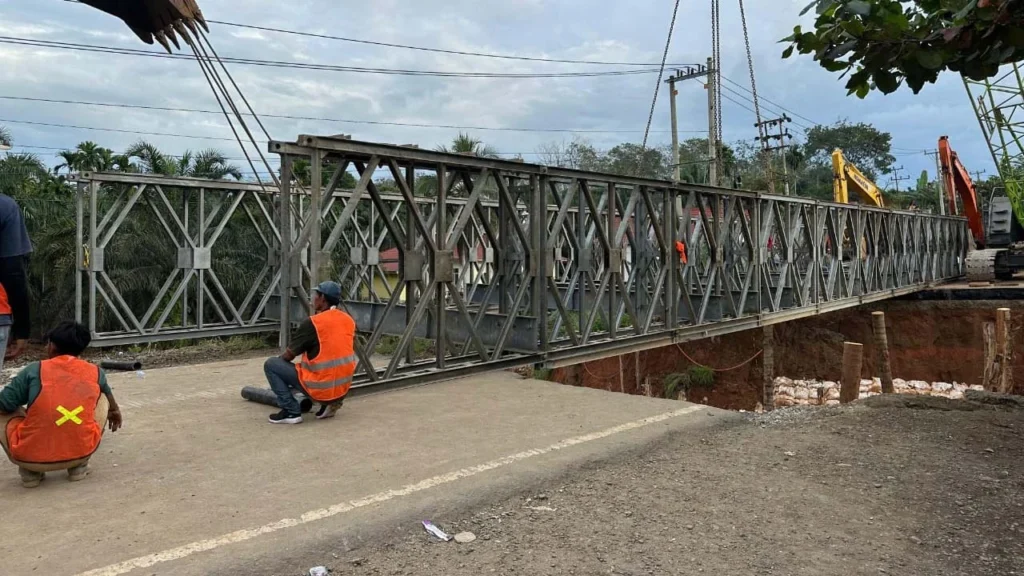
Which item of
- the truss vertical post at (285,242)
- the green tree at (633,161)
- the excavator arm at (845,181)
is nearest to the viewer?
the truss vertical post at (285,242)

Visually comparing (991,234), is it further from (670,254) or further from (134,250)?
(134,250)

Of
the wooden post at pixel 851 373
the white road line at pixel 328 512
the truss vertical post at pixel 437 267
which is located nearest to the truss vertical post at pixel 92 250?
the truss vertical post at pixel 437 267

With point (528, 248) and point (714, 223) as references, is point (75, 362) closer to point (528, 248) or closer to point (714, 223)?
point (528, 248)

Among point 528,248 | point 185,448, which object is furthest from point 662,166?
point 185,448

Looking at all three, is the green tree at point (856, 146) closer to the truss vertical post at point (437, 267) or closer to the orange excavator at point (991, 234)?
the orange excavator at point (991, 234)

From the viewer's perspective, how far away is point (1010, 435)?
22.2ft

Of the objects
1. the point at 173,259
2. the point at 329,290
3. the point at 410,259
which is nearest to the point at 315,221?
the point at 329,290

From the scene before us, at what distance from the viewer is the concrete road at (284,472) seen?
3.76 meters

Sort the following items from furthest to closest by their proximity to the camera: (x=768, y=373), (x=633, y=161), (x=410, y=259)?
(x=633, y=161)
(x=768, y=373)
(x=410, y=259)

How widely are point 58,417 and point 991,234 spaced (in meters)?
25.3

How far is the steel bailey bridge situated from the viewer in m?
7.54

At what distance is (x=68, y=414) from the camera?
454cm

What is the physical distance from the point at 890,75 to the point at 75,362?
5.24 meters

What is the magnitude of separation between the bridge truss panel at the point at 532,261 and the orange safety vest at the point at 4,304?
7.66 feet
